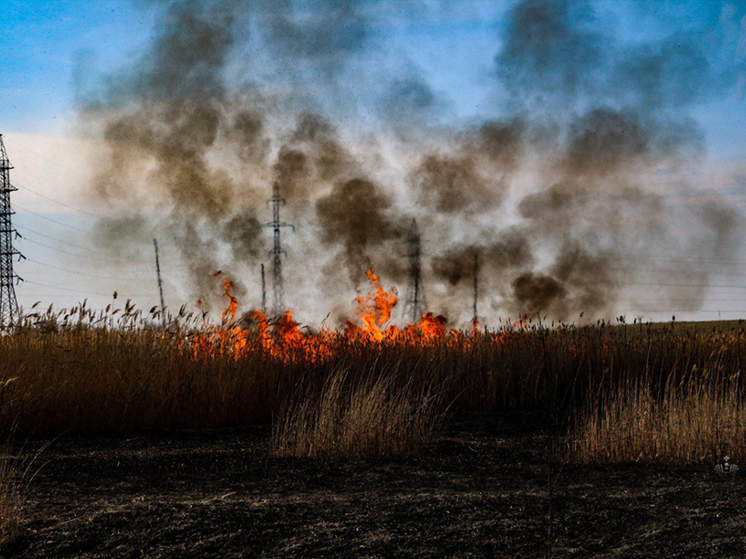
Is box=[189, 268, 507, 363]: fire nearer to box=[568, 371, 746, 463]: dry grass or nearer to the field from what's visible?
the field

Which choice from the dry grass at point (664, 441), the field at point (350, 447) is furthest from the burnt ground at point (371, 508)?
the dry grass at point (664, 441)

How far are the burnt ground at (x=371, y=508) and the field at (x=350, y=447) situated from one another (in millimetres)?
20

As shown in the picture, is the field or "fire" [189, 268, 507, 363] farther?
"fire" [189, 268, 507, 363]

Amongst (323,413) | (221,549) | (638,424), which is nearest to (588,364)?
(638,424)

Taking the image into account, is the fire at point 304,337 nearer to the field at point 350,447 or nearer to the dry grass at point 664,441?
the field at point 350,447

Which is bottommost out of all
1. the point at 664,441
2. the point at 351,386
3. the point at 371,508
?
the point at 371,508

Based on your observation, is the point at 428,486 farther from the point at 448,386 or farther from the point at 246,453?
the point at 448,386

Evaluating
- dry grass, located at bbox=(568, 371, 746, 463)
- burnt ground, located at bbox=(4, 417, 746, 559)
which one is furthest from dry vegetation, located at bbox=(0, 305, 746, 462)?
burnt ground, located at bbox=(4, 417, 746, 559)

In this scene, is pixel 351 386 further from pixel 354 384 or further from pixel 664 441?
pixel 664 441

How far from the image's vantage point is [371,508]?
4.84 meters

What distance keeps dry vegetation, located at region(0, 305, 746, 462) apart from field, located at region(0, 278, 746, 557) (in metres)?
0.03

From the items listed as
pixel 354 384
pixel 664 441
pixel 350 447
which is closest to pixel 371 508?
pixel 350 447

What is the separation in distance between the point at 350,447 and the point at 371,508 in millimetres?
2015

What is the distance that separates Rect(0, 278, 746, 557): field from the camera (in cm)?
446
